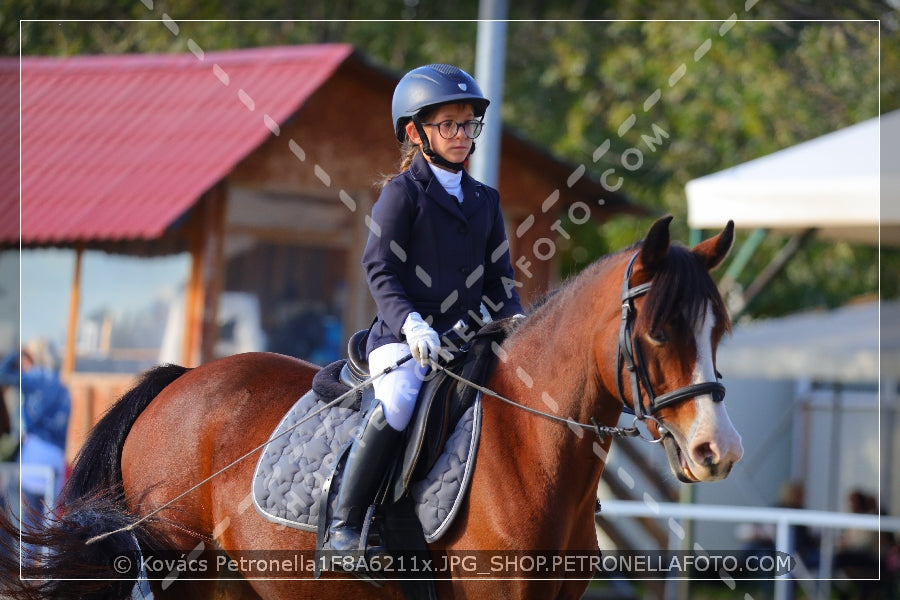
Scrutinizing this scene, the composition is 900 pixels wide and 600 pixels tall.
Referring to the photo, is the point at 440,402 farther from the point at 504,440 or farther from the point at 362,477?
the point at 362,477

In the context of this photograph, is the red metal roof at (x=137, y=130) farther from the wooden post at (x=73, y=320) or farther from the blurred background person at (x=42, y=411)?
the blurred background person at (x=42, y=411)

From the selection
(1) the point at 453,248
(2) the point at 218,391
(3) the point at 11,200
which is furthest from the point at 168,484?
(3) the point at 11,200

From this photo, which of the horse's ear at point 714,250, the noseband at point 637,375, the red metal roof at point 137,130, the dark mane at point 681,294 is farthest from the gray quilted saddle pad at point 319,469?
the red metal roof at point 137,130

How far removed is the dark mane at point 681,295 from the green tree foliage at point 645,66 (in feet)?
35.4

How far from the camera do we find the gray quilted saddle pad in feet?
12.8

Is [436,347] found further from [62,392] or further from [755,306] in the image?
[755,306]

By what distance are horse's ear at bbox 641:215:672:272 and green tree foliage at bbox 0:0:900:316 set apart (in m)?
10.8

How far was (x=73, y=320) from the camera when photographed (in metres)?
11.5

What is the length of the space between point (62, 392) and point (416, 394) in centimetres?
652

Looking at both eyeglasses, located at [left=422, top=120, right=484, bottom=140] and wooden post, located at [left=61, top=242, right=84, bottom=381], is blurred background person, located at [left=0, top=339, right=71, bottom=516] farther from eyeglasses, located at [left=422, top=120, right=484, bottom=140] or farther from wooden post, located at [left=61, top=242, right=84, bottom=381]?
eyeglasses, located at [left=422, top=120, right=484, bottom=140]

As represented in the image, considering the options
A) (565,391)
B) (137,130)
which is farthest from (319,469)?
(137,130)

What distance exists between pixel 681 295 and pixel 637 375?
1.01 ft

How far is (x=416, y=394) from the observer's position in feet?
13.3

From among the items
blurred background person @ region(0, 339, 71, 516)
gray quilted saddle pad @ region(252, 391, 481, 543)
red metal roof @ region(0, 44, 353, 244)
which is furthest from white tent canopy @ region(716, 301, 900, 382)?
gray quilted saddle pad @ region(252, 391, 481, 543)
